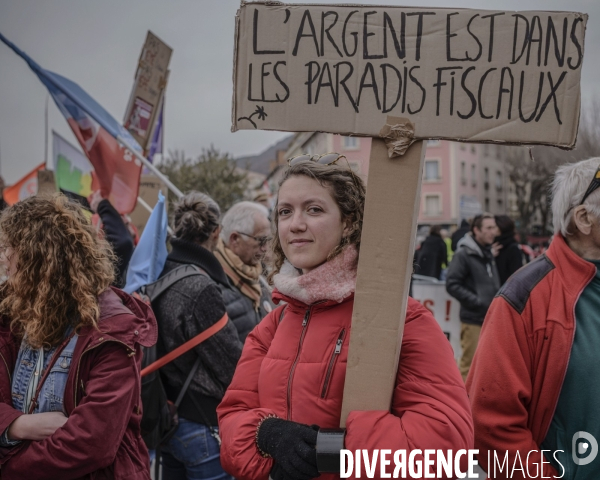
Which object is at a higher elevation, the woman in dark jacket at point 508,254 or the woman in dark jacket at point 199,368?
the woman in dark jacket at point 508,254

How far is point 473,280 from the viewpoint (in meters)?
6.36

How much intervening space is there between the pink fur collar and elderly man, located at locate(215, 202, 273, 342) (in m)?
1.74

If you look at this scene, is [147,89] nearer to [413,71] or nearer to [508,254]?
[413,71]

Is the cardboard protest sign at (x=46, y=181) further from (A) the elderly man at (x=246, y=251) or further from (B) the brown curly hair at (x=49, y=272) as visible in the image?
(B) the brown curly hair at (x=49, y=272)

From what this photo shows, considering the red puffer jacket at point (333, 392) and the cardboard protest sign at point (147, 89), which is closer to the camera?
the red puffer jacket at point (333, 392)

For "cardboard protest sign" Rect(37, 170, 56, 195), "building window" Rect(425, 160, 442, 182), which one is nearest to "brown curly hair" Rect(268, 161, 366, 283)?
"cardboard protest sign" Rect(37, 170, 56, 195)

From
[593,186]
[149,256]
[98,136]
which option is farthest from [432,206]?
[593,186]

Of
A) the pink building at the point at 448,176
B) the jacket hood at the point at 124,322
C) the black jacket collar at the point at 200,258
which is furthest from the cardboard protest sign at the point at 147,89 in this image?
the pink building at the point at 448,176

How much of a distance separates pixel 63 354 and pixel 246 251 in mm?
1829

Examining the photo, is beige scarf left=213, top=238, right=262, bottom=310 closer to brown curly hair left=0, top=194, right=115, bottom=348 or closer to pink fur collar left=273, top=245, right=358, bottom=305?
brown curly hair left=0, top=194, right=115, bottom=348

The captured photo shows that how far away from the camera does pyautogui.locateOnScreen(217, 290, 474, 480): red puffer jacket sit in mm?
1543

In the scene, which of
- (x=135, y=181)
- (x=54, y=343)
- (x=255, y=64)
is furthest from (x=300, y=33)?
(x=135, y=181)

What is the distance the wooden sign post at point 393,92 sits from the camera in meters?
1.55

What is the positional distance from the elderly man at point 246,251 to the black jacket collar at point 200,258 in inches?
7.3
